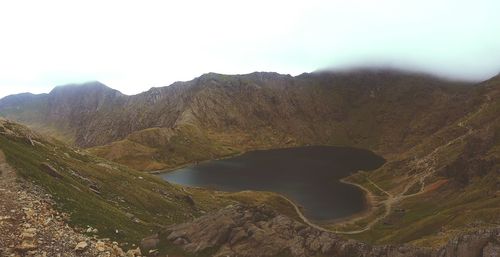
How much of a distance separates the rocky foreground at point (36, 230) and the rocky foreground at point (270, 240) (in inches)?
271

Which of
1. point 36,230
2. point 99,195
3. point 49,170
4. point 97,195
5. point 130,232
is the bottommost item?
point 130,232

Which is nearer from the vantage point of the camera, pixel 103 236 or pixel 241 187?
pixel 103 236

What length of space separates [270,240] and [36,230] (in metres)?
19.3

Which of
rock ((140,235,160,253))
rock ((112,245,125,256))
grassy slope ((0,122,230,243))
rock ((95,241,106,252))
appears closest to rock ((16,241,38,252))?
rock ((95,241,106,252))

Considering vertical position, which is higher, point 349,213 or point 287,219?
point 287,219

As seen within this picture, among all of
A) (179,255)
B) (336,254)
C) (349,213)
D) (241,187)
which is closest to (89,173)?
(179,255)

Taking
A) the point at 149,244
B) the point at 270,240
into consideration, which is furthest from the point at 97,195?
the point at 270,240

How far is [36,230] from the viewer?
32.0m

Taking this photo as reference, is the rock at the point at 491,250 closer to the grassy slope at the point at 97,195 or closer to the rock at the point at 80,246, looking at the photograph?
the grassy slope at the point at 97,195

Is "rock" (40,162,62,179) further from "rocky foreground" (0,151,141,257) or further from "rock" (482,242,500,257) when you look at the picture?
"rock" (482,242,500,257)

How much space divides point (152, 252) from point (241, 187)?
485ft

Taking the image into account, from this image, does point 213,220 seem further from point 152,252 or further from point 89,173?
point 89,173

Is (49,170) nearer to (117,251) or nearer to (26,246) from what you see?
(117,251)

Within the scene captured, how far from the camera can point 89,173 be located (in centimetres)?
6538
